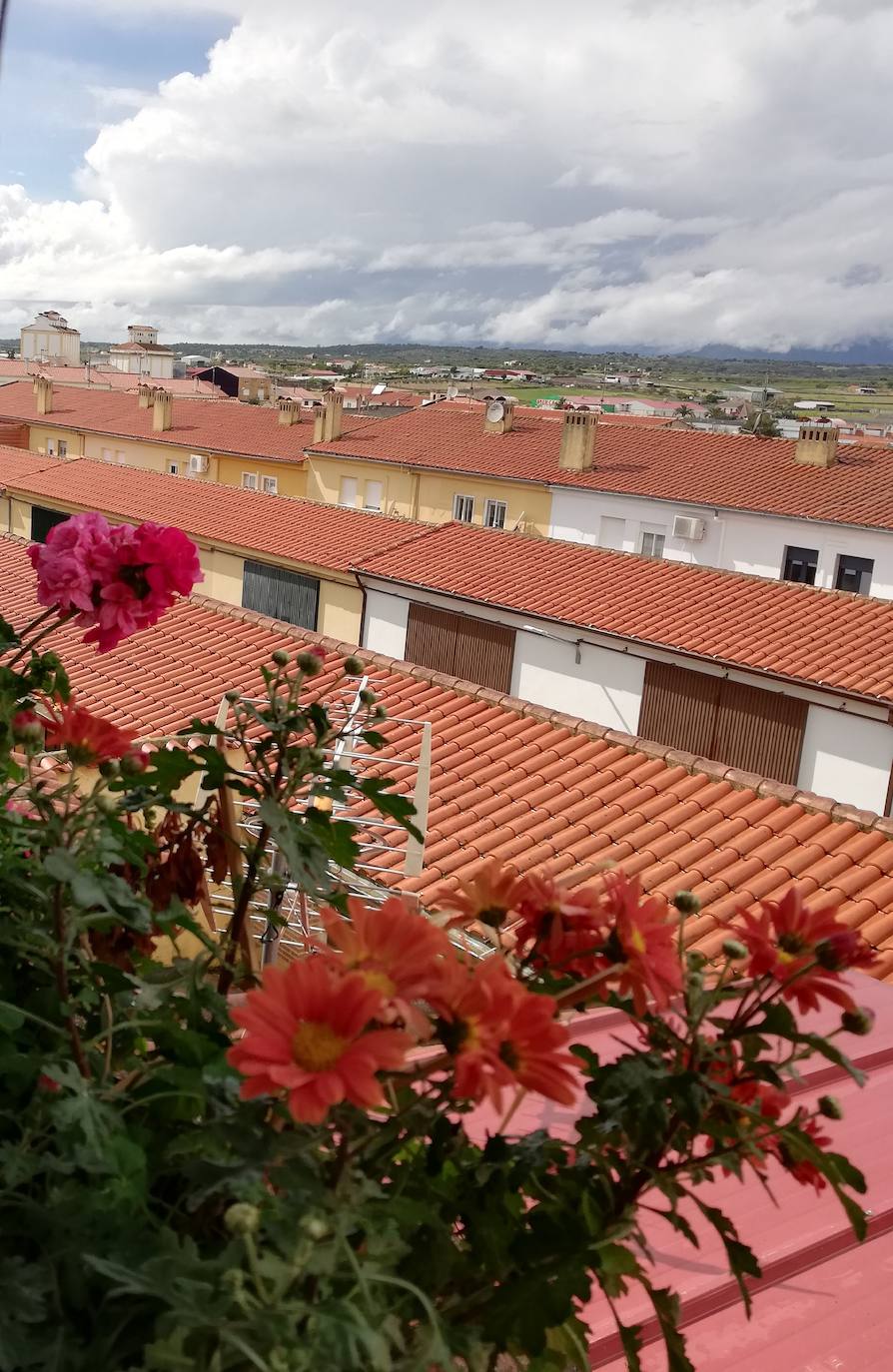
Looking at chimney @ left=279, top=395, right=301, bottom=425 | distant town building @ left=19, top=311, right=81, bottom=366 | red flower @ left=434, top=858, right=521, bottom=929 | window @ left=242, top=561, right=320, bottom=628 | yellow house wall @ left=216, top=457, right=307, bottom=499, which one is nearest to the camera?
red flower @ left=434, top=858, right=521, bottom=929

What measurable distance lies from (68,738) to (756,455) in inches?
1130

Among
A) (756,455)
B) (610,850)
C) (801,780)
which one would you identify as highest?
(756,455)

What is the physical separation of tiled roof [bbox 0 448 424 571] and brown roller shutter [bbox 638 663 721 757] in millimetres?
6104

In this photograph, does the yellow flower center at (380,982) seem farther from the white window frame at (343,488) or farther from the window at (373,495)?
the white window frame at (343,488)

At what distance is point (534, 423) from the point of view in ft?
113

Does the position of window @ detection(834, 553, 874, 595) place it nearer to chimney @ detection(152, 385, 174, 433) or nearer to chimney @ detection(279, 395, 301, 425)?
chimney @ detection(279, 395, 301, 425)

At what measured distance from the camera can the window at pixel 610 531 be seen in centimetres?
2788

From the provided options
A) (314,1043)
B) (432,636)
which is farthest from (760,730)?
(314,1043)

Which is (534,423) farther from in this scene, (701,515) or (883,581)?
(883,581)

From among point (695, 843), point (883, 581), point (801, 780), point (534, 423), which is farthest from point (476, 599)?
point (534, 423)

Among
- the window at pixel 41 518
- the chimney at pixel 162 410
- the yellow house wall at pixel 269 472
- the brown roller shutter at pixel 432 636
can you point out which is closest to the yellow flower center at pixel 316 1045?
the brown roller shutter at pixel 432 636

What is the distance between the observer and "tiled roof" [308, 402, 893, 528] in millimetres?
25312

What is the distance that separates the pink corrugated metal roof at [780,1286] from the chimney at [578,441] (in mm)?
27766

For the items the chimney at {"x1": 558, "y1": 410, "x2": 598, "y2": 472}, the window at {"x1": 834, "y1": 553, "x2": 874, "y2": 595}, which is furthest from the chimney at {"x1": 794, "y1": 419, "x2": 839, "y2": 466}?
the chimney at {"x1": 558, "y1": 410, "x2": 598, "y2": 472}
